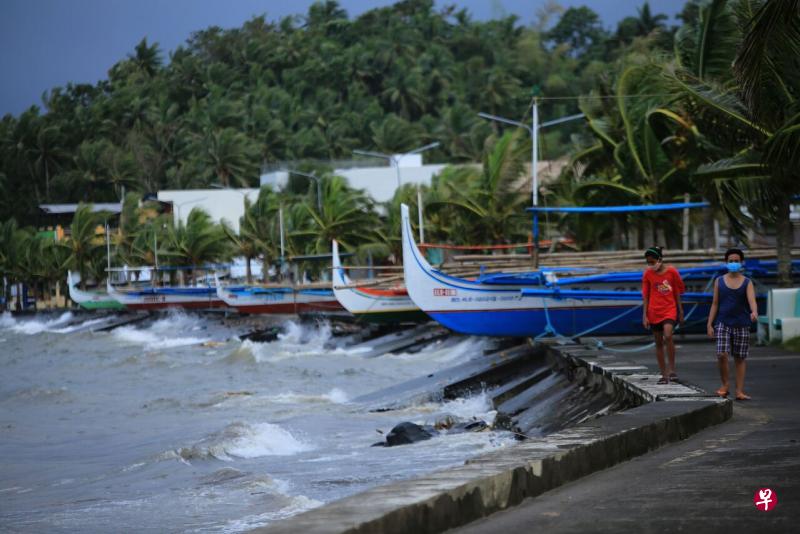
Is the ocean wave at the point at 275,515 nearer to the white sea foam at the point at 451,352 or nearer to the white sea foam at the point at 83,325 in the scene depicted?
the white sea foam at the point at 451,352

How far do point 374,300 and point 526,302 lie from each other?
13.8 meters

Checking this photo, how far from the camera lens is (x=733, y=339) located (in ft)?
40.2

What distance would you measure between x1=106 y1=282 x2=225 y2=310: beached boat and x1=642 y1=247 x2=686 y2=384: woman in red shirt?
55014 mm

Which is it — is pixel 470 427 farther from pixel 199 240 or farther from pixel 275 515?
pixel 199 240

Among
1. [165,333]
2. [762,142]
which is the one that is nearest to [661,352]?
[762,142]

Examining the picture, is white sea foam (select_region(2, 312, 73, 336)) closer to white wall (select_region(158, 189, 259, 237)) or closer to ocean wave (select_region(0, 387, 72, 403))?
white wall (select_region(158, 189, 259, 237))

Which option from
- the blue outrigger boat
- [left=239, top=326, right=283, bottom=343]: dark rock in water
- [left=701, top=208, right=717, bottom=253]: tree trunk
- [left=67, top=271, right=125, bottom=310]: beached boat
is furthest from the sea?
[left=67, top=271, right=125, bottom=310]: beached boat

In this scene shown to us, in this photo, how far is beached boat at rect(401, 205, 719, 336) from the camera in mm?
26516

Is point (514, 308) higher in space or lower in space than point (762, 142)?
lower

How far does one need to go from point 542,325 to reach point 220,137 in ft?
227

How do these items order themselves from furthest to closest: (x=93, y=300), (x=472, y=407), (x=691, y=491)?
(x=93, y=300) → (x=472, y=407) → (x=691, y=491)

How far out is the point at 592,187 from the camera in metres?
34.8

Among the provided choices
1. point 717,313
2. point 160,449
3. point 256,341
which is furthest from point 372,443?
point 256,341

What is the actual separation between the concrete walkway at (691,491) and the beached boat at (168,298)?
5853cm
